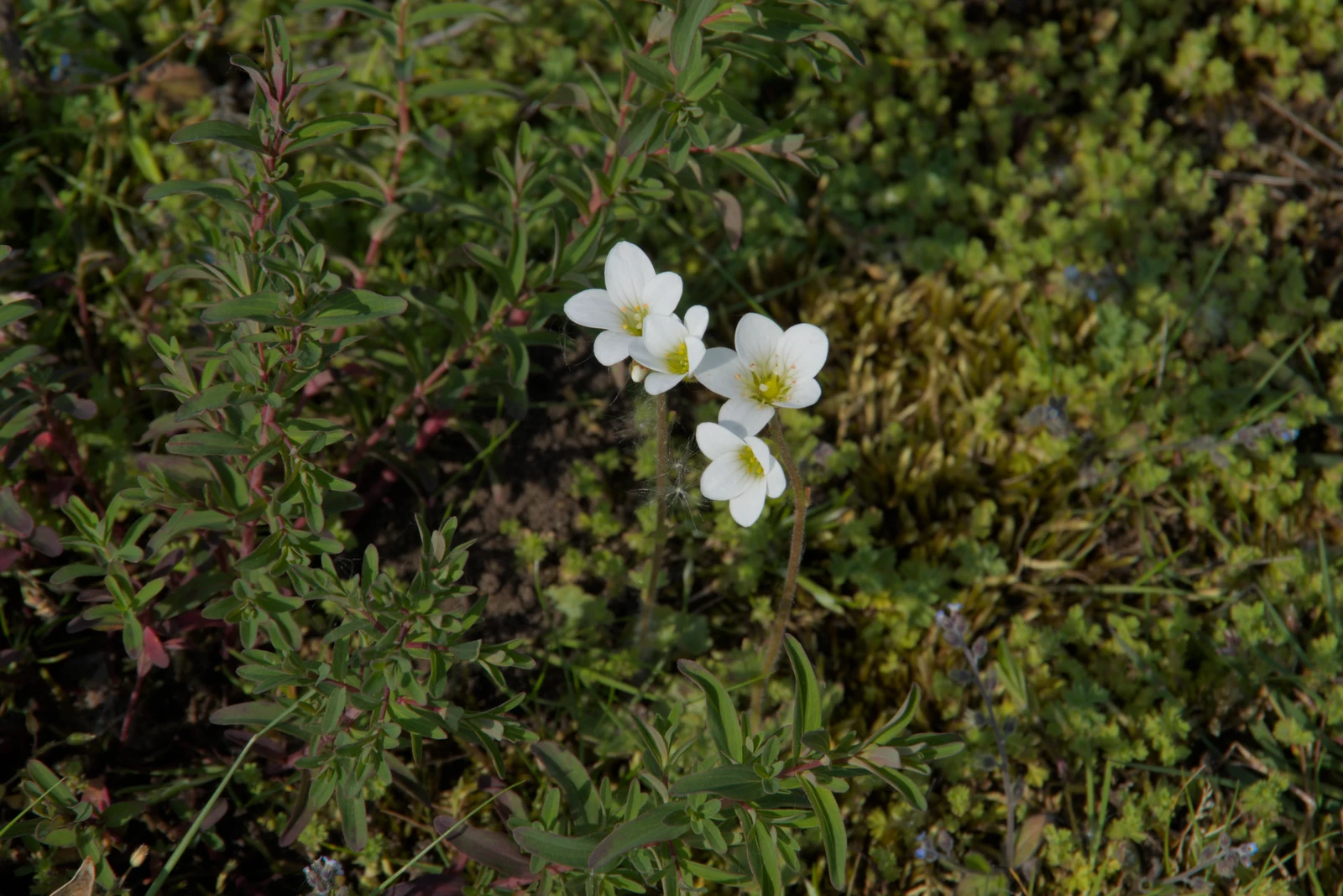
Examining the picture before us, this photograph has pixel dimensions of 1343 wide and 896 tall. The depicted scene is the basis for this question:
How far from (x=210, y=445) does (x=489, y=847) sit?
117 cm

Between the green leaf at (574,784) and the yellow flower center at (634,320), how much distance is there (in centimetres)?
106

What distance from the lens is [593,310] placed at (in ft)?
7.38

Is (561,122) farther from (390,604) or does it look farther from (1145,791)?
(1145,791)

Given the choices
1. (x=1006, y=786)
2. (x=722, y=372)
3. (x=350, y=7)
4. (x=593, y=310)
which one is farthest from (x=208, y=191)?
(x=1006, y=786)

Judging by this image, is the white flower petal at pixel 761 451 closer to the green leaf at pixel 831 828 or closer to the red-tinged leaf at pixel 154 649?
the green leaf at pixel 831 828

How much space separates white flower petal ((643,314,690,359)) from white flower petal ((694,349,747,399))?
0.08 m

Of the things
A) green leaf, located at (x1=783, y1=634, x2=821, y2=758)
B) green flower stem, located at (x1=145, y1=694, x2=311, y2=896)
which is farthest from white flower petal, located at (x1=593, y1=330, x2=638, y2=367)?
green flower stem, located at (x1=145, y1=694, x2=311, y2=896)

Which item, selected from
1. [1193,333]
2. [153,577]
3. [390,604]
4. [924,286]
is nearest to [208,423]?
[153,577]

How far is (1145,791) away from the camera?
2959 mm

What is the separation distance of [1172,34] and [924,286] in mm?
1756

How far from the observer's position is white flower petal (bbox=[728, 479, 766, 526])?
6.93 feet

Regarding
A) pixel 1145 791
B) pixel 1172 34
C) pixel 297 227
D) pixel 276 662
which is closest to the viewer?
pixel 276 662

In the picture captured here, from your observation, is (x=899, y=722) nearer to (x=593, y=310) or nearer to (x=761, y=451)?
(x=761, y=451)

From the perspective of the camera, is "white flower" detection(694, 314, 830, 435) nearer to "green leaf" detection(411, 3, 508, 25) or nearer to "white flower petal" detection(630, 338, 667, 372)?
"white flower petal" detection(630, 338, 667, 372)
